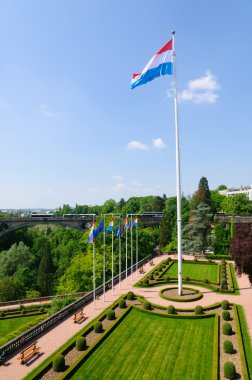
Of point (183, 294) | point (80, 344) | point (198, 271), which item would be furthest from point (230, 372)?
point (198, 271)

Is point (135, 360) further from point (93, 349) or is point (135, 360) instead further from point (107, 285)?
point (107, 285)

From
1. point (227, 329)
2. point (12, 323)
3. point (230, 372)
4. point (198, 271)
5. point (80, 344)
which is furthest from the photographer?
point (198, 271)

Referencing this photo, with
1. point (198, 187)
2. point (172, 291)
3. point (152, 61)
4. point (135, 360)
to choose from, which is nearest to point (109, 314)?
point (135, 360)

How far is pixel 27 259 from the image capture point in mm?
69812

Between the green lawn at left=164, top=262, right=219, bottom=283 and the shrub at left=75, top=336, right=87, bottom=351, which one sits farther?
the green lawn at left=164, top=262, right=219, bottom=283

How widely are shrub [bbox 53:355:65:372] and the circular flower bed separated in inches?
636

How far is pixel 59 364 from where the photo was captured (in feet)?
59.0

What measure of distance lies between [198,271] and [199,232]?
17692 mm

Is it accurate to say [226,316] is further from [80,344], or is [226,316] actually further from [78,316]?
[78,316]

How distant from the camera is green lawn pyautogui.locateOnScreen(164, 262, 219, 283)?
4344cm

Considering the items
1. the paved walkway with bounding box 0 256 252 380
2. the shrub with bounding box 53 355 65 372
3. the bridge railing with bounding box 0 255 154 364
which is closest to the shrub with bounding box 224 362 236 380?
the paved walkway with bounding box 0 256 252 380

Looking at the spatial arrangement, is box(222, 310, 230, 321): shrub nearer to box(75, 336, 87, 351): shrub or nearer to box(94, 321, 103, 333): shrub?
box(94, 321, 103, 333): shrub

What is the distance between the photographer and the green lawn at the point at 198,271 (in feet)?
143

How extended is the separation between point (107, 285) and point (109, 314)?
11.9 meters
